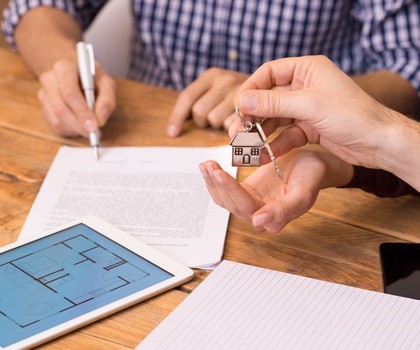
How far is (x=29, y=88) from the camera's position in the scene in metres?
1.43

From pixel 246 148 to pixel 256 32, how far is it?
75cm

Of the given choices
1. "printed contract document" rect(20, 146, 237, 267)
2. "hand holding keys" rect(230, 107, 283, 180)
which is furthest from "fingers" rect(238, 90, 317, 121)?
"printed contract document" rect(20, 146, 237, 267)

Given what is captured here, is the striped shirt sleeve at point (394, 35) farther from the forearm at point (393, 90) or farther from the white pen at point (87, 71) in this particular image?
the white pen at point (87, 71)

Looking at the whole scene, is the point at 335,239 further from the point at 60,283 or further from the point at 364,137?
the point at 60,283

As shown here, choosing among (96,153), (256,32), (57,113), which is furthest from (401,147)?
(256,32)

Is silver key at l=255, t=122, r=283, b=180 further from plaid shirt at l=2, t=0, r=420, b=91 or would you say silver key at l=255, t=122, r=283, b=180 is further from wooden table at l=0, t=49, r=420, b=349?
plaid shirt at l=2, t=0, r=420, b=91

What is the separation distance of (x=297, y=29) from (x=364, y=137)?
76 cm

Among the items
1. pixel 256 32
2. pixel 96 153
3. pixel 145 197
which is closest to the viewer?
pixel 145 197

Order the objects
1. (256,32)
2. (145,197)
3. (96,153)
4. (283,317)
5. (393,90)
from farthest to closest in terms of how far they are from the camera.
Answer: (256,32), (393,90), (96,153), (145,197), (283,317)

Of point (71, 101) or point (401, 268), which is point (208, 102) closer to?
point (71, 101)

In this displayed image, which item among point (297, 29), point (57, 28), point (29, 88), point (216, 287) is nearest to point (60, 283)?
point (216, 287)

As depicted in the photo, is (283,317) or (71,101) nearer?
(283,317)

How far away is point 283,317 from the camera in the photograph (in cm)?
80

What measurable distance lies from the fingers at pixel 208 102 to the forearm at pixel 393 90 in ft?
0.84
